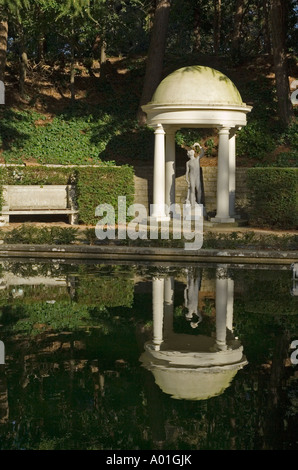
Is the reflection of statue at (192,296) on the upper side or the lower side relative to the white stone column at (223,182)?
lower

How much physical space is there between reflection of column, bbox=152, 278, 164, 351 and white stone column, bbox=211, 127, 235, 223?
10353 millimetres

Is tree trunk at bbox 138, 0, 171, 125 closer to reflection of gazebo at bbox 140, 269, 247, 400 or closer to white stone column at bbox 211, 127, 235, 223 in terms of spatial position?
white stone column at bbox 211, 127, 235, 223

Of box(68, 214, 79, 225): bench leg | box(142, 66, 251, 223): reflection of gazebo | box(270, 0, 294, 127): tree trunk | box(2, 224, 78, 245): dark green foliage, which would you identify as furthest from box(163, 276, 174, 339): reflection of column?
box(270, 0, 294, 127): tree trunk

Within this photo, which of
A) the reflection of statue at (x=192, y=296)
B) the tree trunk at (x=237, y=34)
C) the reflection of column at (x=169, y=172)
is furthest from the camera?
the tree trunk at (x=237, y=34)

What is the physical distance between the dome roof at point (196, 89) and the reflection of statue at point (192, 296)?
10.2 meters

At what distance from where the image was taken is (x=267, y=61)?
126 ft

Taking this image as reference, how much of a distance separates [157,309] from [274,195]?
Answer: 12.1 metres

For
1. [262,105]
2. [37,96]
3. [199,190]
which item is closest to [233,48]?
[262,105]

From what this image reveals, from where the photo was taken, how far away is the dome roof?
23.4 m

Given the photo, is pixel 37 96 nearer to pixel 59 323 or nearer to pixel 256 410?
pixel 59 323

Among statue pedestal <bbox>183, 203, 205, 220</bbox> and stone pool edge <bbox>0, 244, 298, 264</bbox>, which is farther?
statue pedestal <bbox>183, 203, 205, 220</bbox>

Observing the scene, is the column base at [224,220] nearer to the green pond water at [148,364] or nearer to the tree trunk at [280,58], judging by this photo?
the tree trunk at [280,58]

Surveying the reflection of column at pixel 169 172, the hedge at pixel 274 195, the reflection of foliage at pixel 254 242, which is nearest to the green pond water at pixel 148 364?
the reflection of foliage at pixel 254 242

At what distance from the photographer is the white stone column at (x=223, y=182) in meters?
23.6
